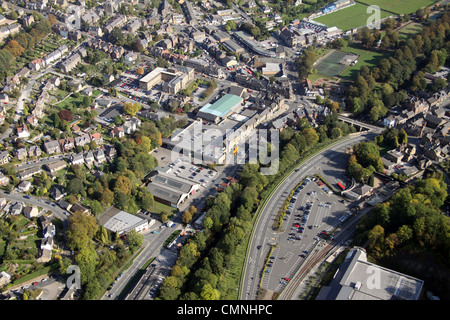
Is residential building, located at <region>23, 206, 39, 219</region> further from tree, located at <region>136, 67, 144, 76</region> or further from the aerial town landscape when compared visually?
tree, located at <region>136, 67, 144, 76</region>

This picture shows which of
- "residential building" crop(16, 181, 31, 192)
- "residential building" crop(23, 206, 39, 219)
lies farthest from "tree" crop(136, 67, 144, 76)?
"residential building" crop(23, 206, 39, 219)

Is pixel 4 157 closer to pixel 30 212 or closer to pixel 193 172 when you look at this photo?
pixel 30 212

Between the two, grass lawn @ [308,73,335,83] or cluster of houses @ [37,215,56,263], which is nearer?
cluster of houses @ [37,215,56,263]

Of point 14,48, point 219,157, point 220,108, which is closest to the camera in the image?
point 219,157

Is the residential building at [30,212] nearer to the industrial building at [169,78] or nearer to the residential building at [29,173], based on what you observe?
the residential building at [29,173]

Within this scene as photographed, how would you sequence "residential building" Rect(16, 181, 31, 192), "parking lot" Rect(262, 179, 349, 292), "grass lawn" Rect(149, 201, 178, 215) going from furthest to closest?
"residential building" Rect(16, 181, 31, 192)
"grass lawn" Rect(149, 201, 178, 215)
"parking lot" Rect(262, 179, 349, 292)

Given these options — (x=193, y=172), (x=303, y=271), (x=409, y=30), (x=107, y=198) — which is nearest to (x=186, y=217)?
(x=107, y=198)

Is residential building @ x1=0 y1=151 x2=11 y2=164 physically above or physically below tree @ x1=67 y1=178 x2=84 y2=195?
above
